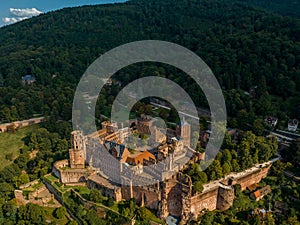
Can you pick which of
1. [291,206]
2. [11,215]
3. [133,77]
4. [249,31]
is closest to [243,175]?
[291,206]

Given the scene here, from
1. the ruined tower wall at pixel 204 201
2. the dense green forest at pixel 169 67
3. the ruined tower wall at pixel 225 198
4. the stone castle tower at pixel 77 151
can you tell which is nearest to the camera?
the ruined tower wall at pixel 204 201

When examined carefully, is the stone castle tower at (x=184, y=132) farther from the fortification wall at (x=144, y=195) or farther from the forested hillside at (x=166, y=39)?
the forested hillside at (x=166, y=39)

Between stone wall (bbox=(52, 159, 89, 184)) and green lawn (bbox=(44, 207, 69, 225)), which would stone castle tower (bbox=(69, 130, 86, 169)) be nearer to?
stone wall (bbox=(52, 159, 89, 184))

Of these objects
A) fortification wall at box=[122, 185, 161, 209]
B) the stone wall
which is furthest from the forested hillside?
fortification wall at box=[122, 185, 161, 209]

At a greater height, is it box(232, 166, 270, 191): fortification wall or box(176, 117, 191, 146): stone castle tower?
box(176, 117, 191, 146): stone castle tower

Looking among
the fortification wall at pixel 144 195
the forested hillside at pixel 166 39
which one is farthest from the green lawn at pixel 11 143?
the fortification wall at pixel 144 195

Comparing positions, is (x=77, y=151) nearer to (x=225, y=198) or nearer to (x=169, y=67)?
(x=225, y=198)

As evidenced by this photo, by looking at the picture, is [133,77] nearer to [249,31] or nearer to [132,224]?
[249,31]
